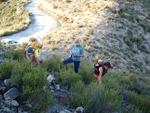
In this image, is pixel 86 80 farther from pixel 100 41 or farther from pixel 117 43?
pixel 117 43

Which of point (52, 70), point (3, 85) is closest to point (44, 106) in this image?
point (3, 85)

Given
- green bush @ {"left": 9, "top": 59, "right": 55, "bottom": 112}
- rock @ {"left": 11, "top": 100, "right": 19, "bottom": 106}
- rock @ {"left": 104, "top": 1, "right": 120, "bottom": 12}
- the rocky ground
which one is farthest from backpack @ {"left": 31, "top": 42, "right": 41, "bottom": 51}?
rock @ {"left": 104, "top": 1, "right": 120, "bottom": 12}

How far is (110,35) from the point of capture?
14094 millimetres

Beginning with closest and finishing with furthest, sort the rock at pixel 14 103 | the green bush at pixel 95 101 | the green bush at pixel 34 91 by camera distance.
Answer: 1. the rock at pixel 14 103
2. the green bush at pixel 34 91
3. the green bush at pixel 95 101

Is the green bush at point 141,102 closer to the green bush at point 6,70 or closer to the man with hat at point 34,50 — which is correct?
the man with hat at point 34,50

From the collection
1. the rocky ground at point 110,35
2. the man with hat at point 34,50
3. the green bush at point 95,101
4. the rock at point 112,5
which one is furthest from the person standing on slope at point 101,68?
the rock at point 112,5

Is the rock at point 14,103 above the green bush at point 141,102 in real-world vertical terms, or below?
above

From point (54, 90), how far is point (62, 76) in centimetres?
63

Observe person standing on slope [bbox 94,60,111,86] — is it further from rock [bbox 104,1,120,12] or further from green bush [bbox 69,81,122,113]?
rock [bbox 104,1,120,12]

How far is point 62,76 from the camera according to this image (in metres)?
4.19

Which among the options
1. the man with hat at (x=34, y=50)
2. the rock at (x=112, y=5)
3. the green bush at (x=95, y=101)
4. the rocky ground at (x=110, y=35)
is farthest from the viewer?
the rock at (x=112, y=5)

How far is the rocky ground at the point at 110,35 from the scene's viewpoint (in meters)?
10.5

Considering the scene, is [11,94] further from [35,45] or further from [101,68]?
[101,68]

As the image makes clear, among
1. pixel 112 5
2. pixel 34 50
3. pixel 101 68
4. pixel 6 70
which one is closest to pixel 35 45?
pixel 34 50
